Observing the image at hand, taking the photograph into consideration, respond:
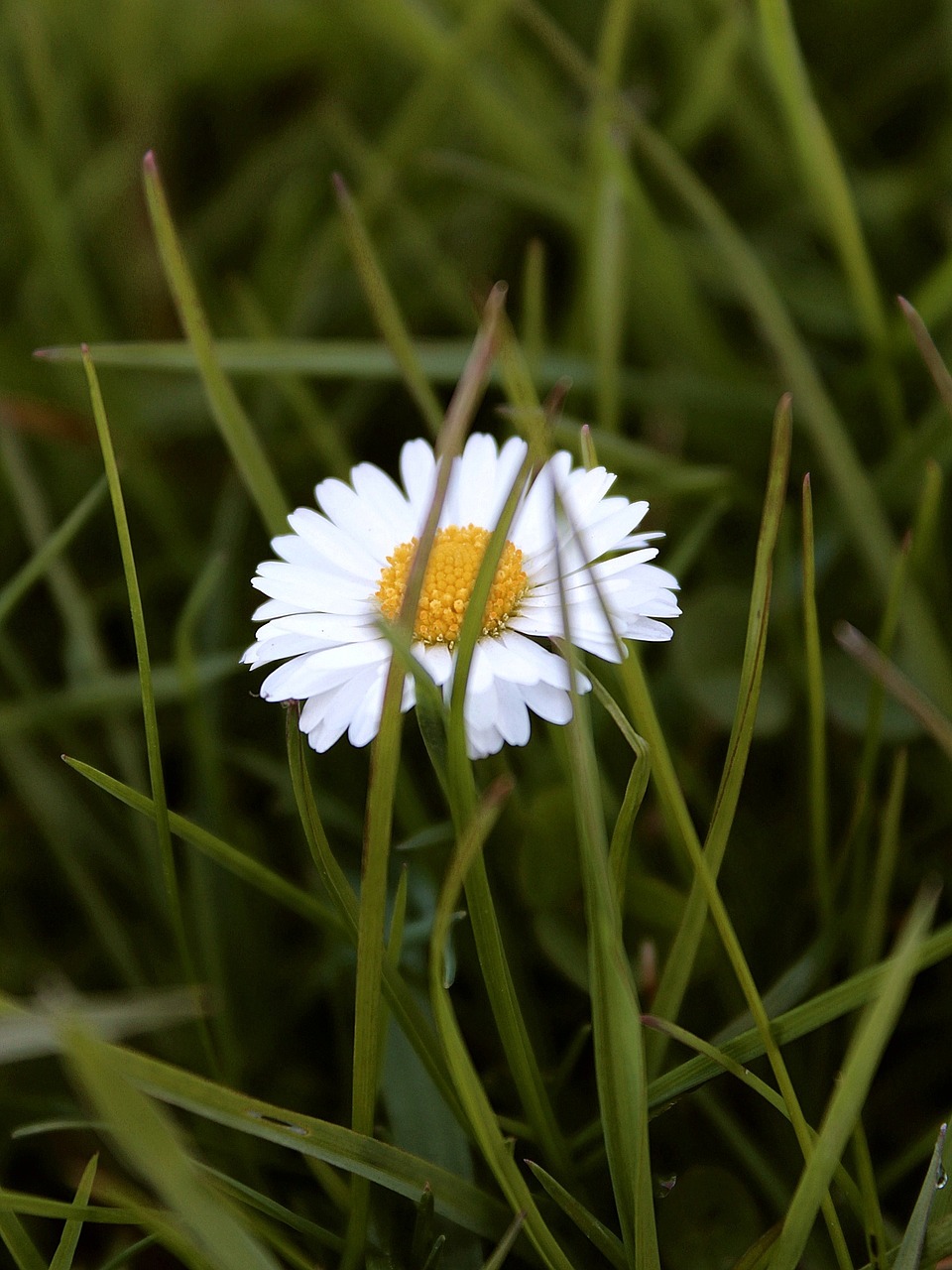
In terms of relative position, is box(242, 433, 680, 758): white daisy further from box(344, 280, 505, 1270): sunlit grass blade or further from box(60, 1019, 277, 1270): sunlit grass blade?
box(60, 1019, 277, 1270): sunlit grass blade

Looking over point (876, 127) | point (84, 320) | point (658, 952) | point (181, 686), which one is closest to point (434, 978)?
point (658, 952)

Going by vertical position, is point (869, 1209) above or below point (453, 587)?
below

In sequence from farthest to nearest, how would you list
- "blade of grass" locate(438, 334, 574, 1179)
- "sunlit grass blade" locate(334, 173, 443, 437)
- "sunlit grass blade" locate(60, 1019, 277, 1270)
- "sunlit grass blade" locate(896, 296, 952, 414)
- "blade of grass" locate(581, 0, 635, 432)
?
"blade of grass" locate(581, 0, 635, 432)
"sunlit grass blade" locate(334, 173, 443, 437)
"sunlit grass blade" locate(896, 296, 952, 414)
"blade of grass" locate(438, 334, 574, 1179)
"sunlit grass blade" locate(60, 1019, 277, 1270)

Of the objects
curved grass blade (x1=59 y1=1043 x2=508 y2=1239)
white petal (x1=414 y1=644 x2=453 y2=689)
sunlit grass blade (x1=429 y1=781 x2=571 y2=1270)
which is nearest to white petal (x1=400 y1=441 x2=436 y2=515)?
white petal (x1=414 y1=644 x2=453 y2=689)

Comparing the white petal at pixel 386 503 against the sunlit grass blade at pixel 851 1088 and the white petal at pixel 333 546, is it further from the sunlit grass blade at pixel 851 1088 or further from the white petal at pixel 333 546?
the sunlit grass blade at pixel 851 1088

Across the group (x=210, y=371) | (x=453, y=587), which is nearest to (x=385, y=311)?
(x=210, y=371)

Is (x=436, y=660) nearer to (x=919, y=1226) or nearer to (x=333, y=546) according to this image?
(x=333, y=546)
